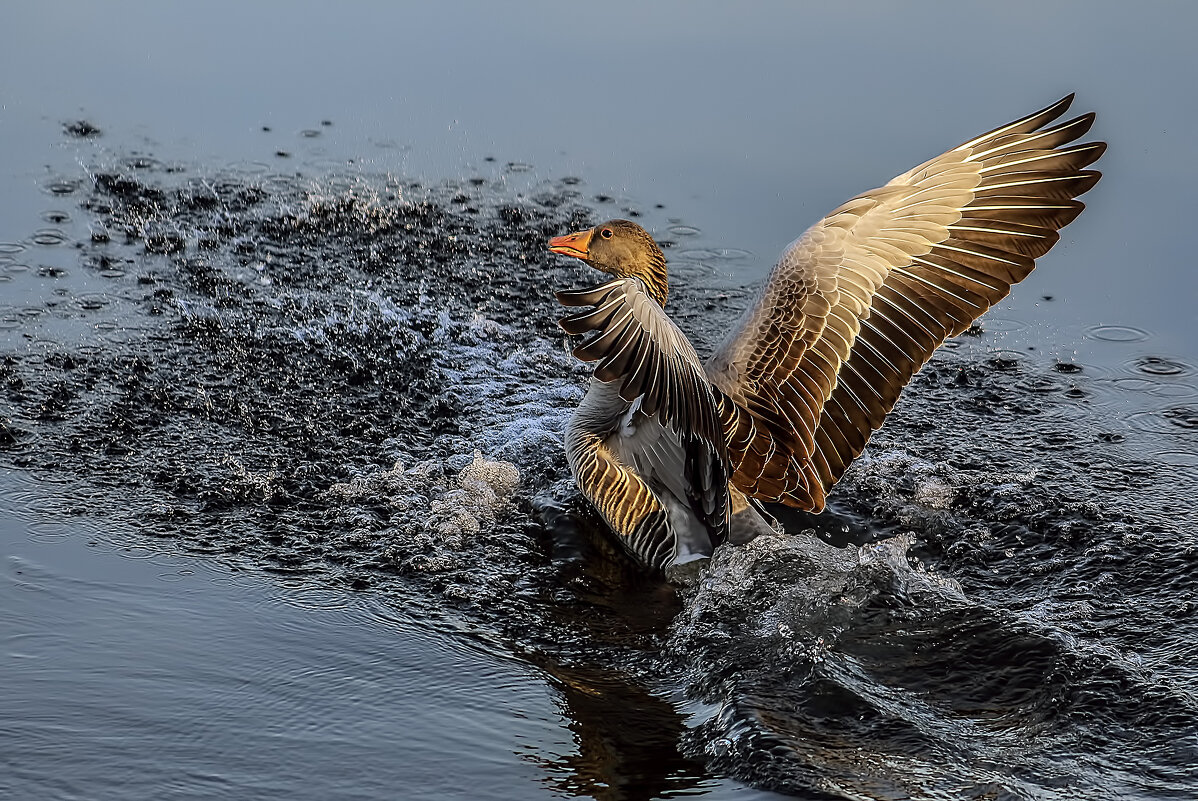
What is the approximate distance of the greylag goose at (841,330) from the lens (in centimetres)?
541

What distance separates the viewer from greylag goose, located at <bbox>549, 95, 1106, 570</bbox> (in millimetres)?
5406

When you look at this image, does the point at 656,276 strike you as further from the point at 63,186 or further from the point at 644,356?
the point at 63,186

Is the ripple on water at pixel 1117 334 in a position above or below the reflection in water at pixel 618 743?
above

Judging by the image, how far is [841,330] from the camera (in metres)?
5.50

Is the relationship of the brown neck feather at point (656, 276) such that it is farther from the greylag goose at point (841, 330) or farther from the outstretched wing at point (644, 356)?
the outstretched wing at point (644, 356)

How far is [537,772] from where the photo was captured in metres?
3.93

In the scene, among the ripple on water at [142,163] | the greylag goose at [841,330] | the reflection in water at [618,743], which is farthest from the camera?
the ripple on water at [142,163]

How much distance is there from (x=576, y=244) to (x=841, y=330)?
4.28 ft

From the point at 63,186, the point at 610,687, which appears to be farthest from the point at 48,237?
the point at 610,687

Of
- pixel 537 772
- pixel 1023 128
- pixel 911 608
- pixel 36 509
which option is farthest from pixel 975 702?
pixel 36 509

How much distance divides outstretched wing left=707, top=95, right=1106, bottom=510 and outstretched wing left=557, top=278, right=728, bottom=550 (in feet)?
1.90

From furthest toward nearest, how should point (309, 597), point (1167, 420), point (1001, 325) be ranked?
point (1001, 325) → point (1167, 420) → point (309, 597)

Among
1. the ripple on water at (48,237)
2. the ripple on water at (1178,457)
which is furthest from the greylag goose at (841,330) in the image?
the ripple on water at (48,237)

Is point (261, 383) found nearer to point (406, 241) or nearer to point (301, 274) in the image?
point (301, 274)
